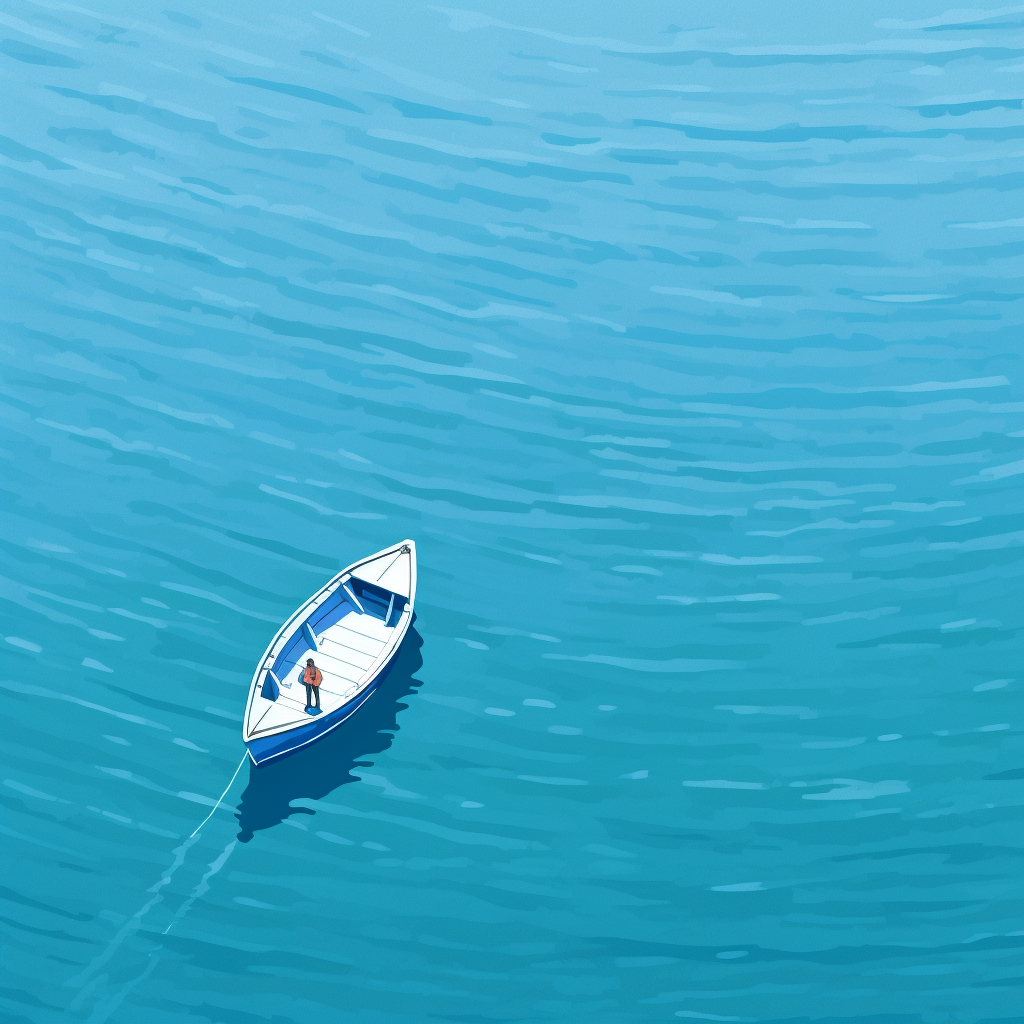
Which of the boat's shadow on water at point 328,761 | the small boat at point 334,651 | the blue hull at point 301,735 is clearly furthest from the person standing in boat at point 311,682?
the boat's shadow on water at point 328,761

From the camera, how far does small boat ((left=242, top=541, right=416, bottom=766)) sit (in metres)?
36.5

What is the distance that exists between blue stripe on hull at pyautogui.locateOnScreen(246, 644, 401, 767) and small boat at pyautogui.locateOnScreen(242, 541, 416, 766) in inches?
1.0

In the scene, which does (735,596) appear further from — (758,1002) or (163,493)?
(163,493)

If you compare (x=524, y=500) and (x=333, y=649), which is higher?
(x=524, y=500)

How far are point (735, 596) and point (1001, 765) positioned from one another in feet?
26.3

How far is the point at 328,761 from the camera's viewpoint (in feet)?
122

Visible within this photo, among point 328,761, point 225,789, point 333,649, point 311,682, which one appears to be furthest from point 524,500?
point 225,789

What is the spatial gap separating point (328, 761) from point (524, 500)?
985cm

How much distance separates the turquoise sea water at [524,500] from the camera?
111 ft

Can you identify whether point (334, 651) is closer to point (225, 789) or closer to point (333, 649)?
point (333, 649)

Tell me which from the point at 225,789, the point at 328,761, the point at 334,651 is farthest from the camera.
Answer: the point at 334,651

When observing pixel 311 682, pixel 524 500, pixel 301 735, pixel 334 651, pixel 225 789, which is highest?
pixel 524 500

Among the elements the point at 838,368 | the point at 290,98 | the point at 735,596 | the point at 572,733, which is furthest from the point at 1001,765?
the point at 290,98

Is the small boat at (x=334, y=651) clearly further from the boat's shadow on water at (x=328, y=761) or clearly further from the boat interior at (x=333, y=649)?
the boat's shadow on water at (x=328, y=761)
